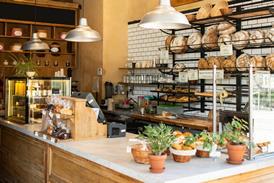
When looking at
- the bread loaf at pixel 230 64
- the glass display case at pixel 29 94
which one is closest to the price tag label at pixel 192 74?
the bread loaf at pixel 230 64

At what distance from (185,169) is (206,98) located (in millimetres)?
3274

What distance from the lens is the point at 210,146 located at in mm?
2371

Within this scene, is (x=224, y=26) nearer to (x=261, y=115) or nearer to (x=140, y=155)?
(x=261, y=115)

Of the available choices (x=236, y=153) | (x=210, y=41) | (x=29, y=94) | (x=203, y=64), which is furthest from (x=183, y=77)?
(x=236, y=153)

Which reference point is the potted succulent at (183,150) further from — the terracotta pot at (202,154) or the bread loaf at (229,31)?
the bread loaf at (229,31)

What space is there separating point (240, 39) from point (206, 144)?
2376 millimetres

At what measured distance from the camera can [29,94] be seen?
4.17 metres

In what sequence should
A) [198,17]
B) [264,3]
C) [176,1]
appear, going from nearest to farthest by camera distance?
[264,3] → [198,17] → [176,1]

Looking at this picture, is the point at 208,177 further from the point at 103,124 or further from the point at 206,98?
the point at 206,98

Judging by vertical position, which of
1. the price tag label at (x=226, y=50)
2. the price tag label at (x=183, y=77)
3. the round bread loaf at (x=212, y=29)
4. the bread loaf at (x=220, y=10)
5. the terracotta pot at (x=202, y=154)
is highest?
the bread loaf at (x=220, y=10)

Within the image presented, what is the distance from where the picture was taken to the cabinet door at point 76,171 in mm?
2441

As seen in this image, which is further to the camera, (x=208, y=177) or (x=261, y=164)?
(x=261, y=164)

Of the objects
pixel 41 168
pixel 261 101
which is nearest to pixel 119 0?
pixel 41 168

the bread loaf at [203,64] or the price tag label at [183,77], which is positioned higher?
the bread loaf at [203,64]
